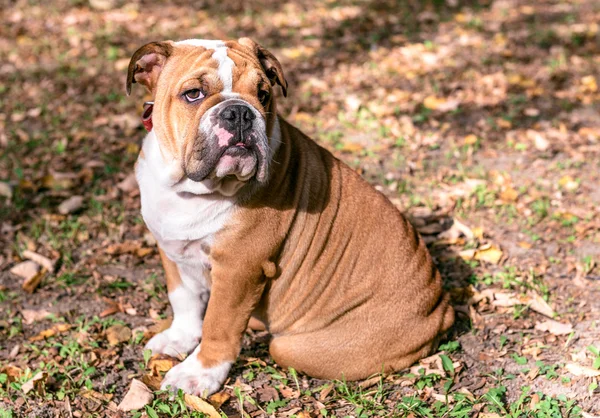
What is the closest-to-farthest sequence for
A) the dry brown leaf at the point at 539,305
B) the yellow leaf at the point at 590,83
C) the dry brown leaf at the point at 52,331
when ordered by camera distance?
the dry brown leaf at the point at 52,331, the dry brown leaf at the point at 539,305, the yellow leaf at the point at 590,83

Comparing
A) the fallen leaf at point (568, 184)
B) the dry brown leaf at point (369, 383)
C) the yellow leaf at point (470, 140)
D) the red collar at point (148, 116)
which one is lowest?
the dry brown leaf at point (369, 383)

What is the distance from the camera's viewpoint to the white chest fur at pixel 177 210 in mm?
3910

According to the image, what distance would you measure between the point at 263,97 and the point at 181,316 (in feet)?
5.32

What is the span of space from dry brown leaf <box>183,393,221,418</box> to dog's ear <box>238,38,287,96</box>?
5.92 ft

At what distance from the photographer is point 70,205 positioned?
243 inches

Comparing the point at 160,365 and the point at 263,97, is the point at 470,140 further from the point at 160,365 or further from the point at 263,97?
the point at 160,365

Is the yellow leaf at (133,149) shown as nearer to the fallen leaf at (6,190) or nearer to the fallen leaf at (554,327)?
the fallen leaf at (6,190)

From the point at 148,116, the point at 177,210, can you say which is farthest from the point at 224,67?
the point at 177,210

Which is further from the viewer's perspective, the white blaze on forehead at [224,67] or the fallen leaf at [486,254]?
the fallen leaf at [486,254]

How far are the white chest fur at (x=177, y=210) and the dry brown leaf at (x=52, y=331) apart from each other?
1145mm

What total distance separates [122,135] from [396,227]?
394 centimetres

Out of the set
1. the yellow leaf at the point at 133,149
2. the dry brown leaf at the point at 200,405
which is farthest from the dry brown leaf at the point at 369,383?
the yellow leaf at the point at 133,149

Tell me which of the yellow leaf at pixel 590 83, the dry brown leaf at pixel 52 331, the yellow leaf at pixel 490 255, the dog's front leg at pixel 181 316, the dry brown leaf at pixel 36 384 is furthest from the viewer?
the yellow leaf at pixel 590 83

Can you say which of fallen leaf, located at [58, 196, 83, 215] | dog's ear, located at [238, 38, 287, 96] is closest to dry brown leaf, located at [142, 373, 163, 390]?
dog's ear, located at [238, 38, 287, 96]
